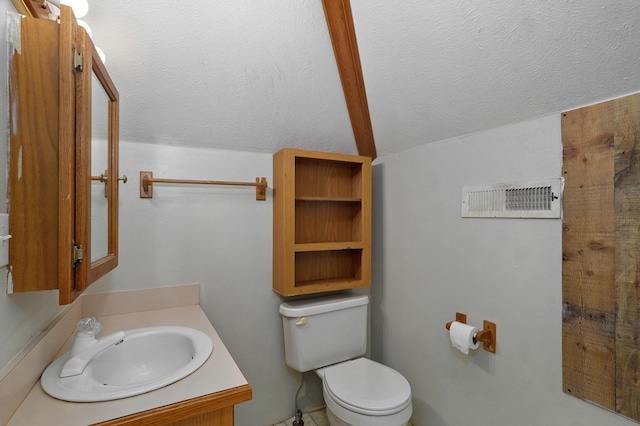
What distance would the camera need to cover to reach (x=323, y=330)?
5.88 feet

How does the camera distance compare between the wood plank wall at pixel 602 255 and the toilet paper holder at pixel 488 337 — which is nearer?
the wood plank wall at pixel 602 255

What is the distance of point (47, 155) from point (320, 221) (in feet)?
4.82

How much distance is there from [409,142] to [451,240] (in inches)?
24.5

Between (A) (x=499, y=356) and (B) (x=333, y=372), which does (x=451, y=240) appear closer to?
(A) (x=499, y=356)

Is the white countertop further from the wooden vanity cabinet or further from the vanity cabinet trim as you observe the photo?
the wooden vanity cabinet

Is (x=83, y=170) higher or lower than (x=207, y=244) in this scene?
higher

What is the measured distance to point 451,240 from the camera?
1.61 meters

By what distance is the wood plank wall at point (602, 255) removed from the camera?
1.02 metres

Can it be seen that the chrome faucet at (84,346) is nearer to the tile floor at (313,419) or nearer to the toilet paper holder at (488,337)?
the tile floor at (313,419)

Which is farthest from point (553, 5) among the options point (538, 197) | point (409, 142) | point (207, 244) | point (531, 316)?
point (207, 244)

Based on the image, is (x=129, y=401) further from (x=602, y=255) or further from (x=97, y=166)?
(x=602, y=255)

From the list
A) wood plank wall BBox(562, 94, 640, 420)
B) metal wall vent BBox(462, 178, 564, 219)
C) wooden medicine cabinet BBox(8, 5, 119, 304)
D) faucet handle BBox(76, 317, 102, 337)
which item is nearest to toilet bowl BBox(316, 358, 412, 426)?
wood plank wall BBox(562, 94, 640, 420)

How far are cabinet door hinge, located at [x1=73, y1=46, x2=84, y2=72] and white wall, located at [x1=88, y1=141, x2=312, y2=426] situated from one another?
89cm

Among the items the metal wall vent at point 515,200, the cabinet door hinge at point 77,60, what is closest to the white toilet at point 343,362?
the metal wall vent at point 515,200
